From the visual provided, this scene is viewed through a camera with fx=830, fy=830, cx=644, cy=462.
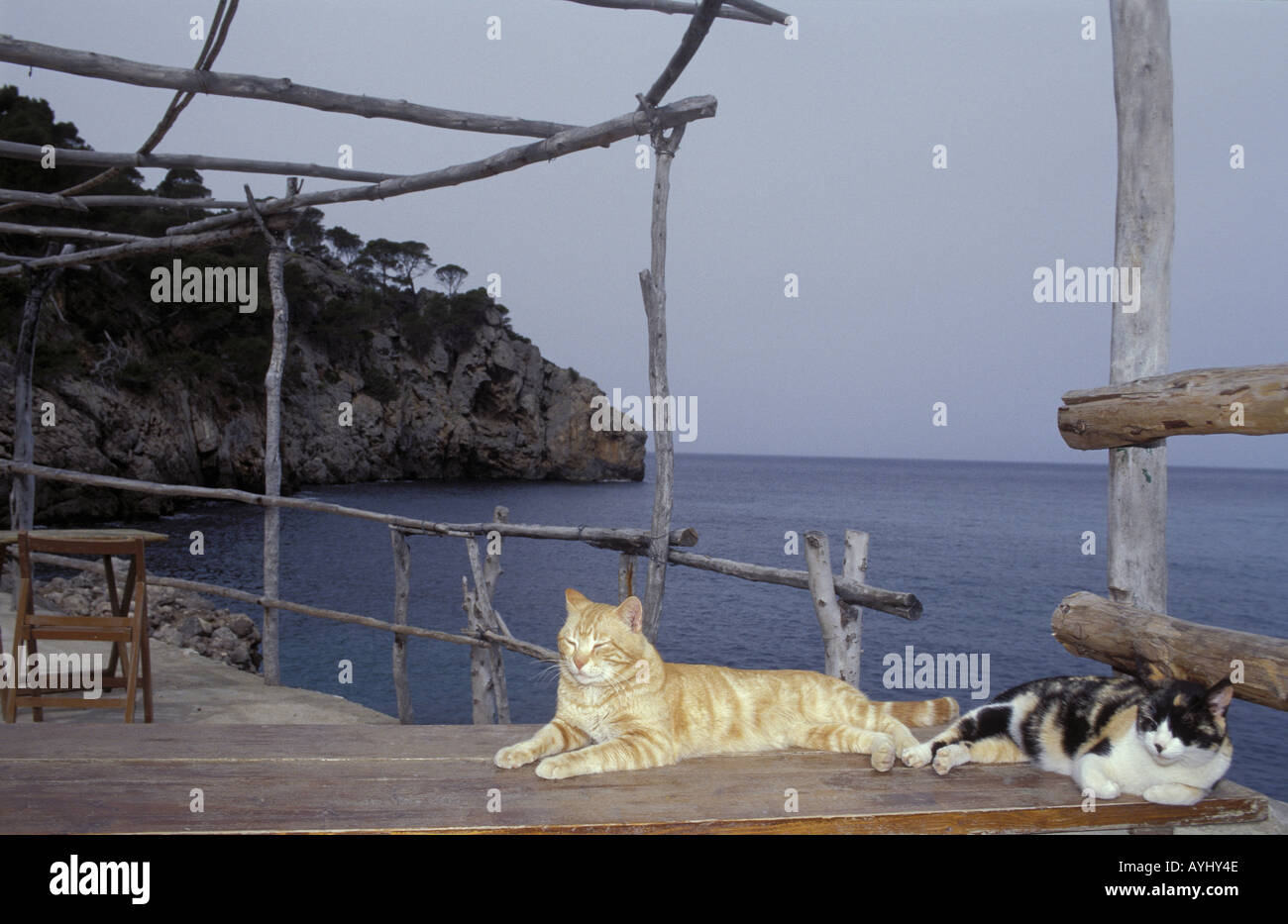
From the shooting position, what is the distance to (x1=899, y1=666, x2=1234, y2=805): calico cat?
6.52ft

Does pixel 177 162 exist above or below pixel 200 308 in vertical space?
below

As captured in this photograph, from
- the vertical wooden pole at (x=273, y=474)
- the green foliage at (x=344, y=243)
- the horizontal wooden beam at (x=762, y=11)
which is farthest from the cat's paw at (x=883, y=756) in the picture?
the green foliage at (x=344, y=243)

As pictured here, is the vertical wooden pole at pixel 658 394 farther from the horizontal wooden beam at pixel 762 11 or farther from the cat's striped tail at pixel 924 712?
the cat's striped tail at pixel 924 712

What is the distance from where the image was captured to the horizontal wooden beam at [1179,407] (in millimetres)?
2205

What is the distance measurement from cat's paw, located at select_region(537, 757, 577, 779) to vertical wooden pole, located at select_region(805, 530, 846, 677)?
1.71m

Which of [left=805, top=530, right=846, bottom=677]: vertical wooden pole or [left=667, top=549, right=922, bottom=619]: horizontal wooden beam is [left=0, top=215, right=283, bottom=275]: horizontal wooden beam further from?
[left=805, top=530, right=846, bottom=677]: vertical wooden pole

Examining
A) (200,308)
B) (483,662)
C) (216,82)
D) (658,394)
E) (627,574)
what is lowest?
(483,662)

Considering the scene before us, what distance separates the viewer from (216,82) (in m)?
3.20

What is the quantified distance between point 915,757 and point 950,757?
0.29 ft

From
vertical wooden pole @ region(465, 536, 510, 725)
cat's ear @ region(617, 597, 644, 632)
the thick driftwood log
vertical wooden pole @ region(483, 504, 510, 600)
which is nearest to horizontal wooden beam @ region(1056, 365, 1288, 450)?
the thick driftwood log

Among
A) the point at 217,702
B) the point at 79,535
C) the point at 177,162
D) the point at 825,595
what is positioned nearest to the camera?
the point at 825,595

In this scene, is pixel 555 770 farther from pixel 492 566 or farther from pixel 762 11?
pixel 492 566

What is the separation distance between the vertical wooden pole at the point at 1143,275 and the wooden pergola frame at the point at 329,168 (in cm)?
145

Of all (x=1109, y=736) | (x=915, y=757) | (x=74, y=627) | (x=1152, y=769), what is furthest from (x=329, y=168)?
(x=1152, y=769)
